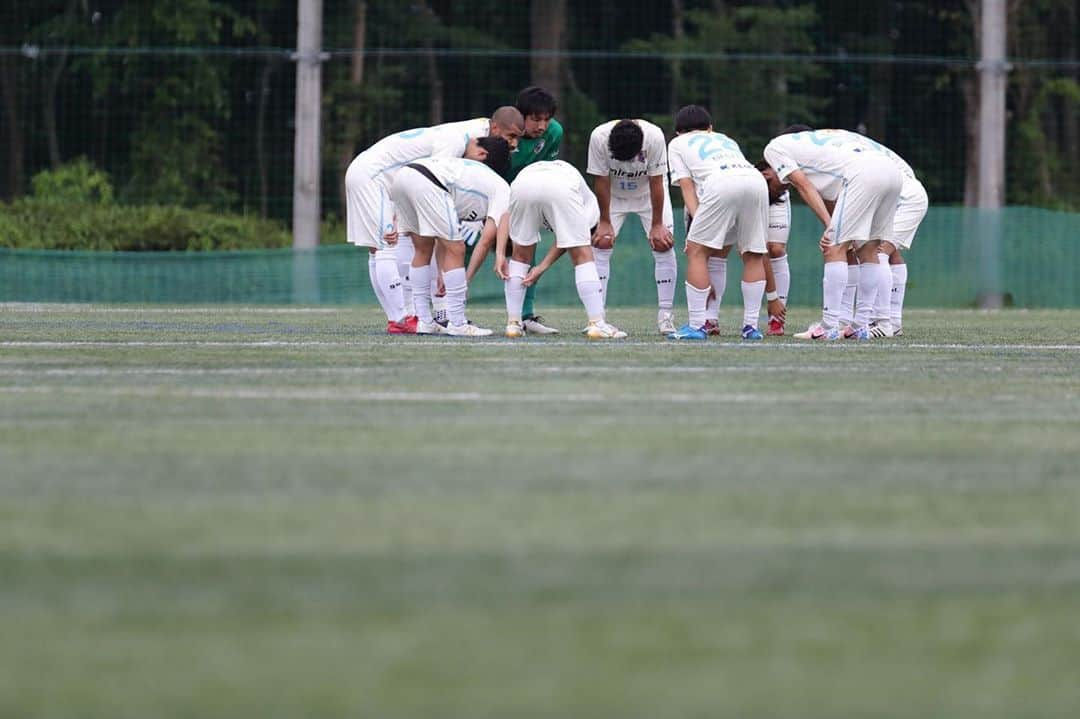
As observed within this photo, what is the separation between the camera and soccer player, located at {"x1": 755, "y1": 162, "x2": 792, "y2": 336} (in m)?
13.6

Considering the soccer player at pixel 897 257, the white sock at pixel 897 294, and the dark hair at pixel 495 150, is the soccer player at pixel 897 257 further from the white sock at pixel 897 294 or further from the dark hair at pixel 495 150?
the dark hair at pixel 495 150

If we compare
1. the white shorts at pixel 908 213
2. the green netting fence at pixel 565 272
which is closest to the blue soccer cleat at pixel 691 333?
the white shorts at pixel 908 213

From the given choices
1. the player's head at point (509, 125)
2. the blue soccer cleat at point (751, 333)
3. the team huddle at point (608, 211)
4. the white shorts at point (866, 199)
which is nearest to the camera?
the team huddle at point (608, 211)

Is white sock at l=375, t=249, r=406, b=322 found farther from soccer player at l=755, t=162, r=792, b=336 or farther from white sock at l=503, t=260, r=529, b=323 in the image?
soccer player at l=755, t=162, r=792, b=336

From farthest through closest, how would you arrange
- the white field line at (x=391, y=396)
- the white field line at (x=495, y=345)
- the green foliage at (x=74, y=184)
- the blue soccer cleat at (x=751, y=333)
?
the green foliage at (x=74, y=184) < the blue soccer cleat at (x=751, y=333) < the white field line at (x=495, y=345) < the white field line at (x=391, y=396)

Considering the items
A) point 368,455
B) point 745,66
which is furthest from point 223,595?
point 745,66

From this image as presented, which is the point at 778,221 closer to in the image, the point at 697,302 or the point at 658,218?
the point at 658,218

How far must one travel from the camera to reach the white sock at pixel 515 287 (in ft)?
41.5

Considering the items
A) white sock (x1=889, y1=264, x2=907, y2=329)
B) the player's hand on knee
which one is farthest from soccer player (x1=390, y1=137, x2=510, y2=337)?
white sock (x1=889, y1=264, x2=907, y2=329)

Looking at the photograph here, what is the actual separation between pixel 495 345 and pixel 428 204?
1.45 meters

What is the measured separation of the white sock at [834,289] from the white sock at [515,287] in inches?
77.8

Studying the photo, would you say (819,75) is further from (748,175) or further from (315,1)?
(748,175)

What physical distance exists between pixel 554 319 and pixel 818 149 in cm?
481

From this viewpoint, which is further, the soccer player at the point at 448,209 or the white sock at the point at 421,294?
the white sock at the point at 421,294
